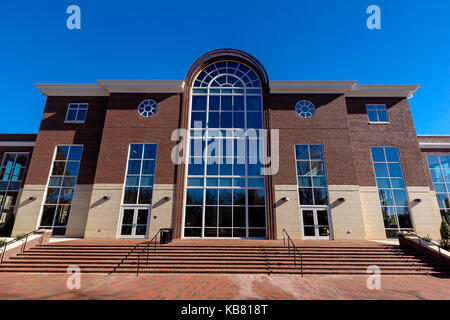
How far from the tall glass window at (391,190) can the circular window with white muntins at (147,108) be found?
1788 centimetres

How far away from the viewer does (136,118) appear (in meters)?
17.5

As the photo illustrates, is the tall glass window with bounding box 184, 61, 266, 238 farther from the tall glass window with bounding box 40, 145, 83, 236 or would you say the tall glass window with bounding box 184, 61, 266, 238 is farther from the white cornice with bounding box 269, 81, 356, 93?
the tall glass window with bounding box 40, 145, 83, 236

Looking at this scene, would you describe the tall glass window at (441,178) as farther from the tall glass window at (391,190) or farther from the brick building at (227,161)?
the tall glass window at (391,190)

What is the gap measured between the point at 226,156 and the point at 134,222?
8189 millimetres

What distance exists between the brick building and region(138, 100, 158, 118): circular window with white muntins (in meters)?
0.09

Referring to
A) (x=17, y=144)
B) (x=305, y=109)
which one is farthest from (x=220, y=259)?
(x=17, y=144)

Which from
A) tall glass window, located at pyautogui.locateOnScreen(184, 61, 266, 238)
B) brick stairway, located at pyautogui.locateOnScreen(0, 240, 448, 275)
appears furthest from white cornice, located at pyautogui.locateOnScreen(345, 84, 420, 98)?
brick stairway, located at pyautogui.locateOnScreen(0, 240, 448, 275)

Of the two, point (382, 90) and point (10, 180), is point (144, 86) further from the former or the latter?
point (382, 90)

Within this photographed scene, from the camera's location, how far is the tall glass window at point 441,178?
17.1m

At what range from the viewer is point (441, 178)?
58.4 feet

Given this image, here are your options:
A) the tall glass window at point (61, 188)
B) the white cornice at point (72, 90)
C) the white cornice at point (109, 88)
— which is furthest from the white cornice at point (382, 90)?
the tall glass window at point (61, 188)
